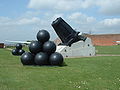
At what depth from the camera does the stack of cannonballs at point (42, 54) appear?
13.2 metres

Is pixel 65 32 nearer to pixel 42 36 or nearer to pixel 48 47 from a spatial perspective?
pixel 42 36

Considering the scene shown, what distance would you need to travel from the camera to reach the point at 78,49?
23.8 metres

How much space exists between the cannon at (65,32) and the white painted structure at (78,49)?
573mm

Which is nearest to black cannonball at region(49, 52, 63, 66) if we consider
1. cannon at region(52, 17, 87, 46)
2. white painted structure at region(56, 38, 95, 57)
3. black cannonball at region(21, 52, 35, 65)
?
black cannonball at region(21, 52, 35, 65)

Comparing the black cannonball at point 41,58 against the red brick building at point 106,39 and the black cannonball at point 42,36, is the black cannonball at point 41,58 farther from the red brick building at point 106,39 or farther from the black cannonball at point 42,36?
the red brick building at point 106,39

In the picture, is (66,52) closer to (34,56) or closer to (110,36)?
(34,56)

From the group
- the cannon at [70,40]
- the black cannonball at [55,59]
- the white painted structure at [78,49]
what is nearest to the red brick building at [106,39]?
the white painted structure at [78,49]

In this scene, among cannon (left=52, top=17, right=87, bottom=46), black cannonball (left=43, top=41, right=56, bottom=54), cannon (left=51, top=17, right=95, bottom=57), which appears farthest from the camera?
cannon (left=52, top=17, right=87, bottom=46)

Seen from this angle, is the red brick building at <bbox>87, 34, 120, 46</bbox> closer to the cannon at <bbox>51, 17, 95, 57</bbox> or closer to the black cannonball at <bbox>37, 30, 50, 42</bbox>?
the cannon at <bbox>51, 17, 95, 57</bbox>

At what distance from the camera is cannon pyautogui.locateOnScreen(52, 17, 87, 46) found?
76.5 feet

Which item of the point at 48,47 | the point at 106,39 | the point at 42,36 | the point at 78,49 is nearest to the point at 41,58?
the point at 48,47

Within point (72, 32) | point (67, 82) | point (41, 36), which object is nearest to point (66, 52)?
point (72, 32)

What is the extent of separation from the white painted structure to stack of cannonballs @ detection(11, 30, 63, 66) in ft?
27.2

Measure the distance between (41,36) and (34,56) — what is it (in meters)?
1.33
